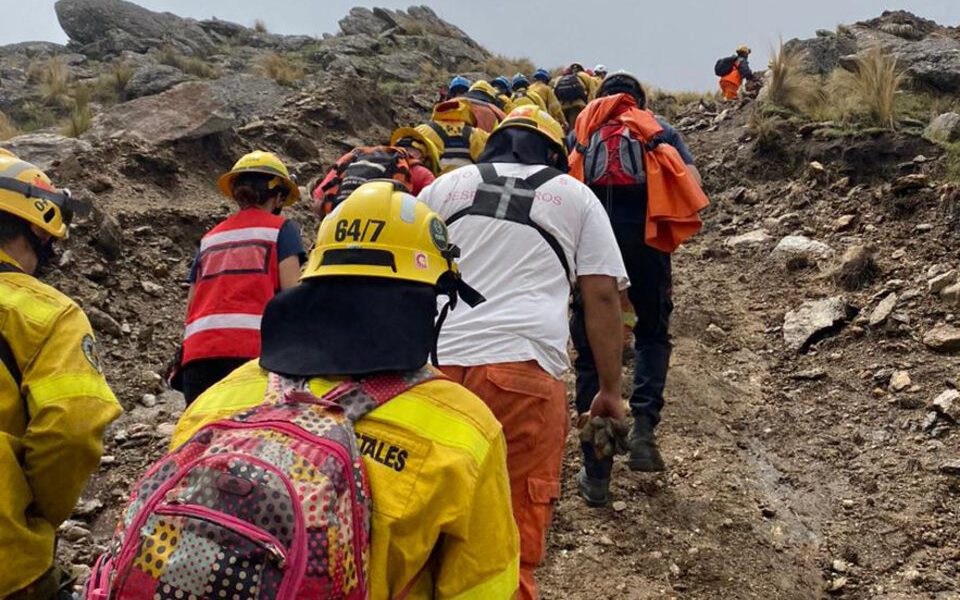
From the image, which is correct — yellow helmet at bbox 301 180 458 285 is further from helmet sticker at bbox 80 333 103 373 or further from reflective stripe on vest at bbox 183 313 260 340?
reflective stripe on vest at bbox 183 313 260 340

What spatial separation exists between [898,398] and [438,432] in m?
4.27

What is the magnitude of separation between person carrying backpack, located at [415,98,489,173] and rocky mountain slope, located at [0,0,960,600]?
7.05ft

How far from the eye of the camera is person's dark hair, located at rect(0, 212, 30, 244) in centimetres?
236

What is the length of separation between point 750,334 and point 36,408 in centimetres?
546

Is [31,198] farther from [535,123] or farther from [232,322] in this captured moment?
[535,123]

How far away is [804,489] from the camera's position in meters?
4.27

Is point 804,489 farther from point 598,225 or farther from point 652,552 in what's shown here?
point 598,225

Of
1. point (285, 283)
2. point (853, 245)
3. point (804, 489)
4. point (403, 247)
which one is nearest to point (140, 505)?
point (403, 247)

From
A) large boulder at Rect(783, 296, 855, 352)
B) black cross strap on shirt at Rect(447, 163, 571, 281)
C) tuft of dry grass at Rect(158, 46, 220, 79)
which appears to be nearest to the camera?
black cross strap on shirt at Rect(447, 163, 571, 281)

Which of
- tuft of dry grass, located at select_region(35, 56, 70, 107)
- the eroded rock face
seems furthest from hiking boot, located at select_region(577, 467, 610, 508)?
tuft of dry grass, located at select_region(35, 56, 70, 107)

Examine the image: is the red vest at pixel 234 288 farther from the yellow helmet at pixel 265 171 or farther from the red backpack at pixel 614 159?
the red backpack at pixel 614 159

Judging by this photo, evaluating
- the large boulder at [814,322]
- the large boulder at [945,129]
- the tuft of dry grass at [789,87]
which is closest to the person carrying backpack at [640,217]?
the large boulder at [814,322]

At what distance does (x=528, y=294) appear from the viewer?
2609mm

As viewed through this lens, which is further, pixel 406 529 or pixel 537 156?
pixel 537 156
